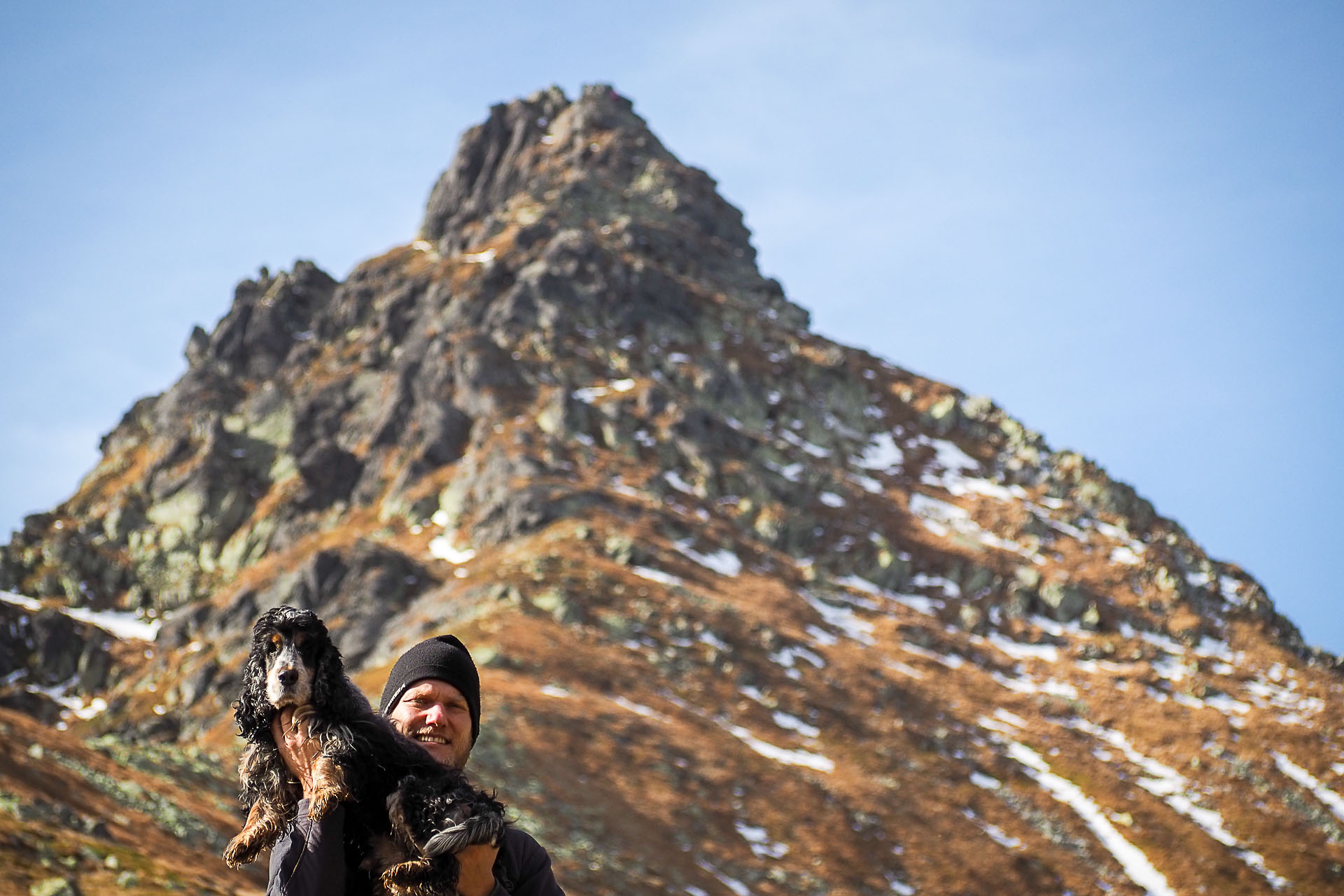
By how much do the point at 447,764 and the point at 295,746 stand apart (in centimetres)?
74

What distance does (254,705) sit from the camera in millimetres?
4566

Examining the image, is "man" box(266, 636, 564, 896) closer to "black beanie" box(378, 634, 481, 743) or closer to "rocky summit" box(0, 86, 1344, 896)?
"black beanie" box(378, 634, 481, 743)

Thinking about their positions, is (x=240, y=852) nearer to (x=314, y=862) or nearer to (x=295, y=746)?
(x=314, y=862)

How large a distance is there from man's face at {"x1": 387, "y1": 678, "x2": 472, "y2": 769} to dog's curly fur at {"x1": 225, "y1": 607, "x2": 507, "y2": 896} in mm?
601

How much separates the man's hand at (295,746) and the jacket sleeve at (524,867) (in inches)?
37.1

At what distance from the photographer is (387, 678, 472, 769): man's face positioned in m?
5.30

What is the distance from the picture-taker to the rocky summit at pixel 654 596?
2142 inches

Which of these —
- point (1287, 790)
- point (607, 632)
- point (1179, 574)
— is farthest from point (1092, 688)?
point (607, 632)

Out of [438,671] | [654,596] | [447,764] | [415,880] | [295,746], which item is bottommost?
[415,880]

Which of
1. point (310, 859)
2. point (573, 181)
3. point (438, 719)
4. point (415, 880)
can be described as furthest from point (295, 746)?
point (573, 181)

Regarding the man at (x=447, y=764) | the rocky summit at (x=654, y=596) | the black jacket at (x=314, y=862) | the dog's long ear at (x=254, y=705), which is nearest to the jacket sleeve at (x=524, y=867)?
the man at (x=447, y=764)

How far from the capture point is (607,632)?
71250mm

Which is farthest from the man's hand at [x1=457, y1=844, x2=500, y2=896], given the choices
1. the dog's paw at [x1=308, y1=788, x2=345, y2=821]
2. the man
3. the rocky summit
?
the rocky summit

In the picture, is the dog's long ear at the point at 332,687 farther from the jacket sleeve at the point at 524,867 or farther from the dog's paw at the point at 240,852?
the jacket sleeve at the point at 524,867
